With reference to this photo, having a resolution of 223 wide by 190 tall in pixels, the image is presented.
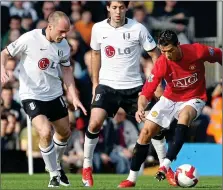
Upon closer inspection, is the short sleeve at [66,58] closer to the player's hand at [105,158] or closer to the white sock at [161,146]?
the white sock at [161,146]

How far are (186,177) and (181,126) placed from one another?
0.82 m

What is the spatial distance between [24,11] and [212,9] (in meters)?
5.01

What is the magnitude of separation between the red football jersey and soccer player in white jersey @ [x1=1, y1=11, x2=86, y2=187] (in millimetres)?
1346

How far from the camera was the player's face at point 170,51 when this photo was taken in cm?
1346

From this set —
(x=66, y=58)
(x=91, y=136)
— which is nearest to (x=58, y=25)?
(x=66, y=58)

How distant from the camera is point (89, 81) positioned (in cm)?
2238

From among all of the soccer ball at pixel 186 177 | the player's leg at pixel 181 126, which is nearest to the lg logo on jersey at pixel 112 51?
the player's leg at pixel 181 126

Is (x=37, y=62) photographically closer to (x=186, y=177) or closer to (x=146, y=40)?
(x=146, y=40)

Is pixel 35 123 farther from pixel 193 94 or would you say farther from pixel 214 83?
pixel 214 83

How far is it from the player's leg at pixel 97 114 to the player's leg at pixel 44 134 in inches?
29.3

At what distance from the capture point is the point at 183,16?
2394 centimetres

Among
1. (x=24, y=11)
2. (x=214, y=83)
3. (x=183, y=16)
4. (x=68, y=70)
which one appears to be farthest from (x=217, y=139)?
(x=68, y=70)

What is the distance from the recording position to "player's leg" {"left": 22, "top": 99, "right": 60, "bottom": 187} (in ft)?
45.6

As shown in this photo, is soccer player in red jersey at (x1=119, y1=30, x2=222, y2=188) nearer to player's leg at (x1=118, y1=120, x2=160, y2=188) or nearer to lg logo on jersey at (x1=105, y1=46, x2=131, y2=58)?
player's leg at (x1=118, y1=120, x2=160, y2=188)
